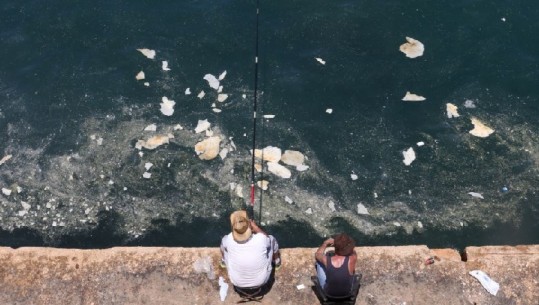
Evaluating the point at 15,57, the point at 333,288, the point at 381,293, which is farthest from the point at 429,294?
the point at 15,57

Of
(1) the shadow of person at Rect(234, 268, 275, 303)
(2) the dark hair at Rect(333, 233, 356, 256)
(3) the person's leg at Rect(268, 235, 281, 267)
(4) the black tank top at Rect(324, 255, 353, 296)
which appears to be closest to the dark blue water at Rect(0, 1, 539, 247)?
(3) the person's leg at Rect(268, 235, 281, 267)

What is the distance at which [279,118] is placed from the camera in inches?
360

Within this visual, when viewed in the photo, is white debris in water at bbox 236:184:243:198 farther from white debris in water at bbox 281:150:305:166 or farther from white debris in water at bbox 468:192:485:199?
white debris in water at bbox 468:192:485:199

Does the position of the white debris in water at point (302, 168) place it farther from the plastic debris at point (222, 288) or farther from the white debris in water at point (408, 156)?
the plastic debris at point (222, 288)

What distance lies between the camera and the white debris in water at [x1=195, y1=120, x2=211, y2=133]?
355 inches

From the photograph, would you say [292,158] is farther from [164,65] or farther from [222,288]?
[164,65]

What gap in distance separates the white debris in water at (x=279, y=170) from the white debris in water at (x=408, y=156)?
1.87 metres

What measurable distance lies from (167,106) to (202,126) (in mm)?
810

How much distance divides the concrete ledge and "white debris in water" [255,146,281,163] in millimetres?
2106

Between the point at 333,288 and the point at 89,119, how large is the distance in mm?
5490

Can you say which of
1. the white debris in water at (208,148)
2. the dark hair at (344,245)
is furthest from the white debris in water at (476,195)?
the white debris in water at (208,148)

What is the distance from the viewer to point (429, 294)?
21.0 ft

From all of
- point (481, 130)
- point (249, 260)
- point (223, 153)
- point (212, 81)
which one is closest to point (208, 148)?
point (223, 153)

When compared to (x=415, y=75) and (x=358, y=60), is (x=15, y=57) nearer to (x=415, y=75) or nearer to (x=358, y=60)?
(x=358, y=60)
